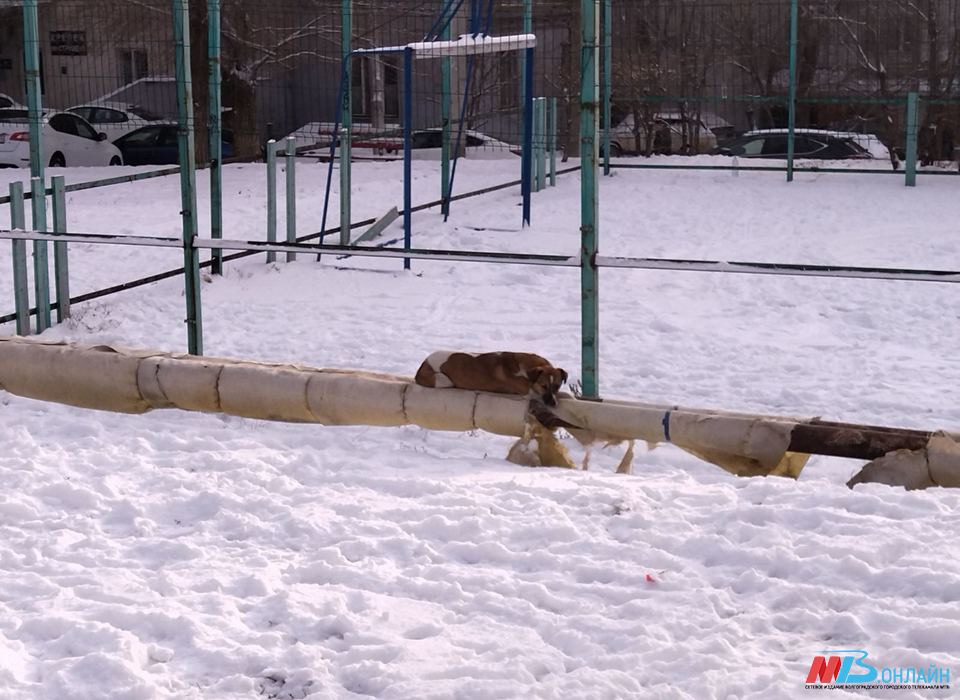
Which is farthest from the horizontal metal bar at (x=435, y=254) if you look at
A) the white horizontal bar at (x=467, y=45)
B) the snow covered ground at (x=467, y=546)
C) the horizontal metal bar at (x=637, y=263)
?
the white horizontal bar at (x=467, y=45)

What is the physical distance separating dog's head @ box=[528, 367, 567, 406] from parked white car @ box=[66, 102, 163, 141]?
1535cm

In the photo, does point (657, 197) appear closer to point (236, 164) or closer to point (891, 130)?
point (891, 130)

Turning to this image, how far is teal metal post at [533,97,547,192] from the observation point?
1572cm

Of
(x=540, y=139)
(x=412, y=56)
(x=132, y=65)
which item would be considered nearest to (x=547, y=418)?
(x=412, y=56)

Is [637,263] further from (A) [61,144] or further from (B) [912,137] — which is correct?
(A) [61,144]

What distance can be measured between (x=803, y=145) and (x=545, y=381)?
13351 mm

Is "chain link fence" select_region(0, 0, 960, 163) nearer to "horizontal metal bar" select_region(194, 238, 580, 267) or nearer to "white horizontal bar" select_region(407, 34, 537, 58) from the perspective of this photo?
"white horizontal bar" select_region(407, 34, 537, 58)

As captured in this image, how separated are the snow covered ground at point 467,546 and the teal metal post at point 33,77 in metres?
1.92

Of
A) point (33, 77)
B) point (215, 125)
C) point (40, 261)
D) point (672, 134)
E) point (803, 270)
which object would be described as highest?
point (33, 77)

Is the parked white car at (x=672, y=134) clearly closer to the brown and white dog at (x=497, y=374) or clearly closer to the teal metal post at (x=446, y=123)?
A: the teal metal post at (x=446, y=123)

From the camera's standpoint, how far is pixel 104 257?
12.6 meters

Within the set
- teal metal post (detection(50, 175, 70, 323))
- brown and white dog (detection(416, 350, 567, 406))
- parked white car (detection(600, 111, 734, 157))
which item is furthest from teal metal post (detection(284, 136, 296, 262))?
parked white car (detection(600, 111, 734, 157))

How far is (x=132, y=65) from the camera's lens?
16125mm

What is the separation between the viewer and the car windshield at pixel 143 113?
20.3 meters
